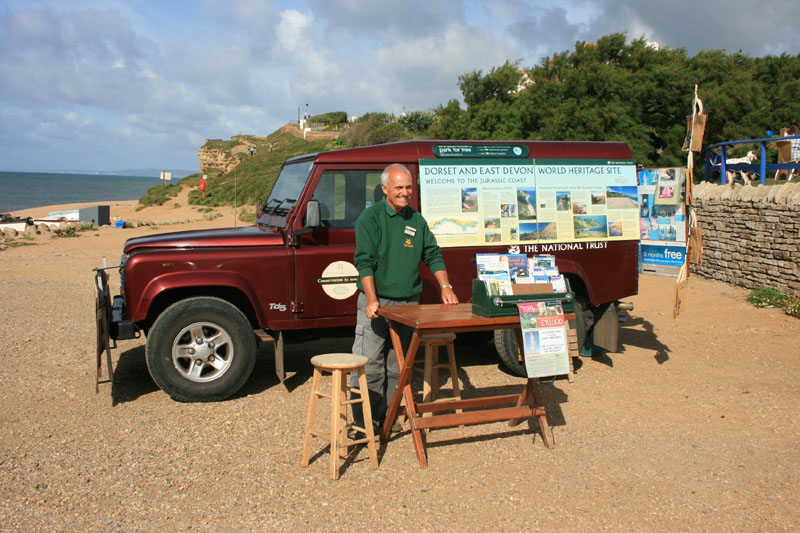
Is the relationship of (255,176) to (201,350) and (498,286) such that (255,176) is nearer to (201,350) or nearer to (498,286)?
(201,350)

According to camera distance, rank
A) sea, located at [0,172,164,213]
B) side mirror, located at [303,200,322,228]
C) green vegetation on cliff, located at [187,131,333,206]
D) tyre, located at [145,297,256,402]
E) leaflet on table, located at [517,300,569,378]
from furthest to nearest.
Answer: sea, located at [0,172,164,213]
green vegetation on cliff, located at [187,131,333,206]
side mirror, located at [303,200,322,228]
tyre, located at [145,297,256,402]
leaflet on table, located at [517,300,569,378]

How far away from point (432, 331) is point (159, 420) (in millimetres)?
2687

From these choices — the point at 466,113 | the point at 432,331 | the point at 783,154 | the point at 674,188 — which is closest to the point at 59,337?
the point at 432,331

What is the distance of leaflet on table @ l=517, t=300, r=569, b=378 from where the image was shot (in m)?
4.26

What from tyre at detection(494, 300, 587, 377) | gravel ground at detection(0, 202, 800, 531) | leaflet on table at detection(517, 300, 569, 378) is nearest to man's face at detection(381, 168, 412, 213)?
leaflet on table at detection(517, 300, 569, 378)

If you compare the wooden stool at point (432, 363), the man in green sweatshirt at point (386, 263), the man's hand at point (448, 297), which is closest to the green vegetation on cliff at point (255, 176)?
the wooden stool at point (432, 363)

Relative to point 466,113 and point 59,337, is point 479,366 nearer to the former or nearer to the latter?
point 59,337

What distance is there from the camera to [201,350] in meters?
5.69

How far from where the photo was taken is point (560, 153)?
21.9ft

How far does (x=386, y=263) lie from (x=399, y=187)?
0.54 meters

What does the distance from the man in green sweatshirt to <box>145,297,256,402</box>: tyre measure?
1459 mm

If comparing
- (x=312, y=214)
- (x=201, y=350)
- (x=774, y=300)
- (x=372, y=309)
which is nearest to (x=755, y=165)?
(x=774, y=300)

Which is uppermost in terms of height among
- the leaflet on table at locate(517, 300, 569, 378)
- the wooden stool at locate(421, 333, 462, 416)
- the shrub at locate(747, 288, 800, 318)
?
the leaflet on table at locate(517, 300, 569, 378)

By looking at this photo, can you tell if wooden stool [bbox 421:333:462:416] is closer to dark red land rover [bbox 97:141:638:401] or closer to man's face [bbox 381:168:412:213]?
dark red land rover [bbox 97:141:638:401]
